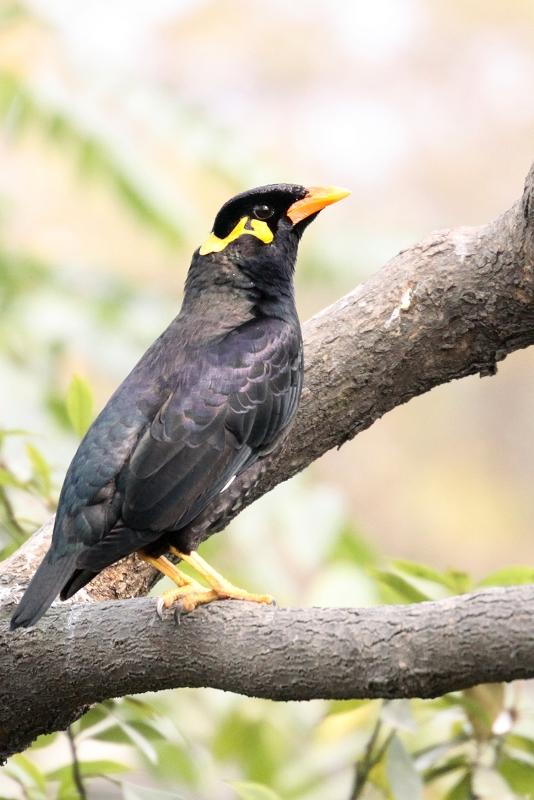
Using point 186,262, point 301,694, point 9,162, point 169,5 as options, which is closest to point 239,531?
point 301,694

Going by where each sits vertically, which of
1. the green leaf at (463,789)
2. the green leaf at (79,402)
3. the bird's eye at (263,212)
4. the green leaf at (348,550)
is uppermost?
the green leaf at (348,550)

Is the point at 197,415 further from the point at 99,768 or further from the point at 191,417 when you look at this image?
the point at 99,768

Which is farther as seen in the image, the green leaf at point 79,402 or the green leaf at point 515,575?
the green leaf at point 79,402

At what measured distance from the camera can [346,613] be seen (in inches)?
80.9

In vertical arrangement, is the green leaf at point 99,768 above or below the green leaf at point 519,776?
below

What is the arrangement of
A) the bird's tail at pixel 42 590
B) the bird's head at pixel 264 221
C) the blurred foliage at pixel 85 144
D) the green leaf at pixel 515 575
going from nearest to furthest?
the bird's tail at pixel 42 590, the green leaf at pixel 515 575, the bird's head at pixel 264 221, the blurred foliage at pixel 85 144

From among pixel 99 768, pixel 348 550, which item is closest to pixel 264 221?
pixel 99 768

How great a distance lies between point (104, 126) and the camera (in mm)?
7039

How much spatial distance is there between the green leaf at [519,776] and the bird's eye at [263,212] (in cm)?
161

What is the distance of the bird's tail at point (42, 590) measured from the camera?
2.32m

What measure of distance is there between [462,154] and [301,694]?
1315 cm

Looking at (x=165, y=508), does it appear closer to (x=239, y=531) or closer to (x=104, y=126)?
(x=239, y=531)

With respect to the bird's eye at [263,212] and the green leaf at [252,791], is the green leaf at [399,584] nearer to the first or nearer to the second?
the green leaf at [252,791]

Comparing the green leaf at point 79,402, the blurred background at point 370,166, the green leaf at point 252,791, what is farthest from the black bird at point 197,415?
the blurred background at point 370,166
